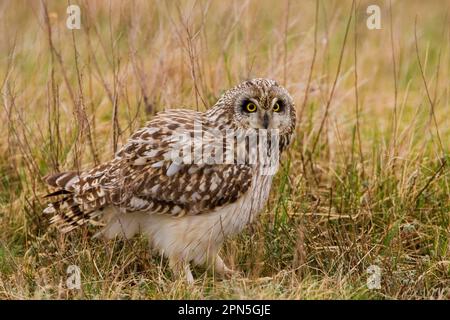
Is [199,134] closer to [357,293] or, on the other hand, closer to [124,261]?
[124,261]

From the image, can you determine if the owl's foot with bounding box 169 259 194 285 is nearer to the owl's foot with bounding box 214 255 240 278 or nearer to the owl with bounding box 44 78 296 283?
the owl with bounding box 44 78 296 283

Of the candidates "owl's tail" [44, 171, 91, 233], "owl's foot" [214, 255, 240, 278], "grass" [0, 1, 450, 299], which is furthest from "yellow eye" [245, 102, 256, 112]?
"owl's tail" [44, 171, 91, 233]

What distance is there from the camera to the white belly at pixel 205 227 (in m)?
4.54

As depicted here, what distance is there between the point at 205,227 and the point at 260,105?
657 millimetres

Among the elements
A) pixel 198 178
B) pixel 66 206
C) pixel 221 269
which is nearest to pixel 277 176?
pixel 221 269

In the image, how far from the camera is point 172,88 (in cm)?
589

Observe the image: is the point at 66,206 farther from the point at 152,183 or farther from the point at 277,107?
the point at 277,107

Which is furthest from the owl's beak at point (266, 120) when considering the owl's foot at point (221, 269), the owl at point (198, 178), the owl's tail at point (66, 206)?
the owl's tail at point (66, 206)

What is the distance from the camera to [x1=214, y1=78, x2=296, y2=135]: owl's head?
4.46m

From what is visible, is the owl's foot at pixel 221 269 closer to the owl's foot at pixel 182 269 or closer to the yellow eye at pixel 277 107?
the owl's foot at pixel 182 269

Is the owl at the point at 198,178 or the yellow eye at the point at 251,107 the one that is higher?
the yellow eye at the point at 251,107

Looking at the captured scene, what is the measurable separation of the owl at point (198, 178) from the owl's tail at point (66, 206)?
0.04ft

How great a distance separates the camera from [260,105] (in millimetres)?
4465
